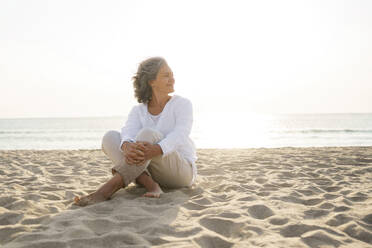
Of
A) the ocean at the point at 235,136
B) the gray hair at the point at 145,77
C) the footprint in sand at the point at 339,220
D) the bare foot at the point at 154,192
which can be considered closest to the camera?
the footprint in sand at the point at 339,220

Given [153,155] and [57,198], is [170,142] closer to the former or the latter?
[153,155]

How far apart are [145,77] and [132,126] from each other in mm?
531

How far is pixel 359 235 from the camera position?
6.21 feet

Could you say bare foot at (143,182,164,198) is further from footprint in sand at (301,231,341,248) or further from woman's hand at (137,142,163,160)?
footprint in sand at (301,231,341,248)

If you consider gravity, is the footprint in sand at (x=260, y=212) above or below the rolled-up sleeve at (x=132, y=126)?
below

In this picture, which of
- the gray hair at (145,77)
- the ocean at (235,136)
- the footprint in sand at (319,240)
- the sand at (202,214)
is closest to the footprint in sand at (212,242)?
the sand at (202,214)

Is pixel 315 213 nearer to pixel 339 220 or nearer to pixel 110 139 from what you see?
pixel 339 220

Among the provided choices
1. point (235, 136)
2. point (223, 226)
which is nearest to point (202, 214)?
point (223, 226)

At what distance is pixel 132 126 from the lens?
3.15 meters

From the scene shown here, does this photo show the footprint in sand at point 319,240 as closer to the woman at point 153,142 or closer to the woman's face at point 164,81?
the woman at point 153,142

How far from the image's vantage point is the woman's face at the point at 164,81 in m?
3.03

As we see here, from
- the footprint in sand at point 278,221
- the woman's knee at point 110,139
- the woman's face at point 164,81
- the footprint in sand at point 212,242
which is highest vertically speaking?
the woman's face at point 164,81

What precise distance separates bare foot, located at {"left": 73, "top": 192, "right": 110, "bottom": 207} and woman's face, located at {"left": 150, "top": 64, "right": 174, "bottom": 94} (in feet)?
3.88

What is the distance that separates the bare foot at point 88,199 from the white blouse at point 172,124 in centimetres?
54
